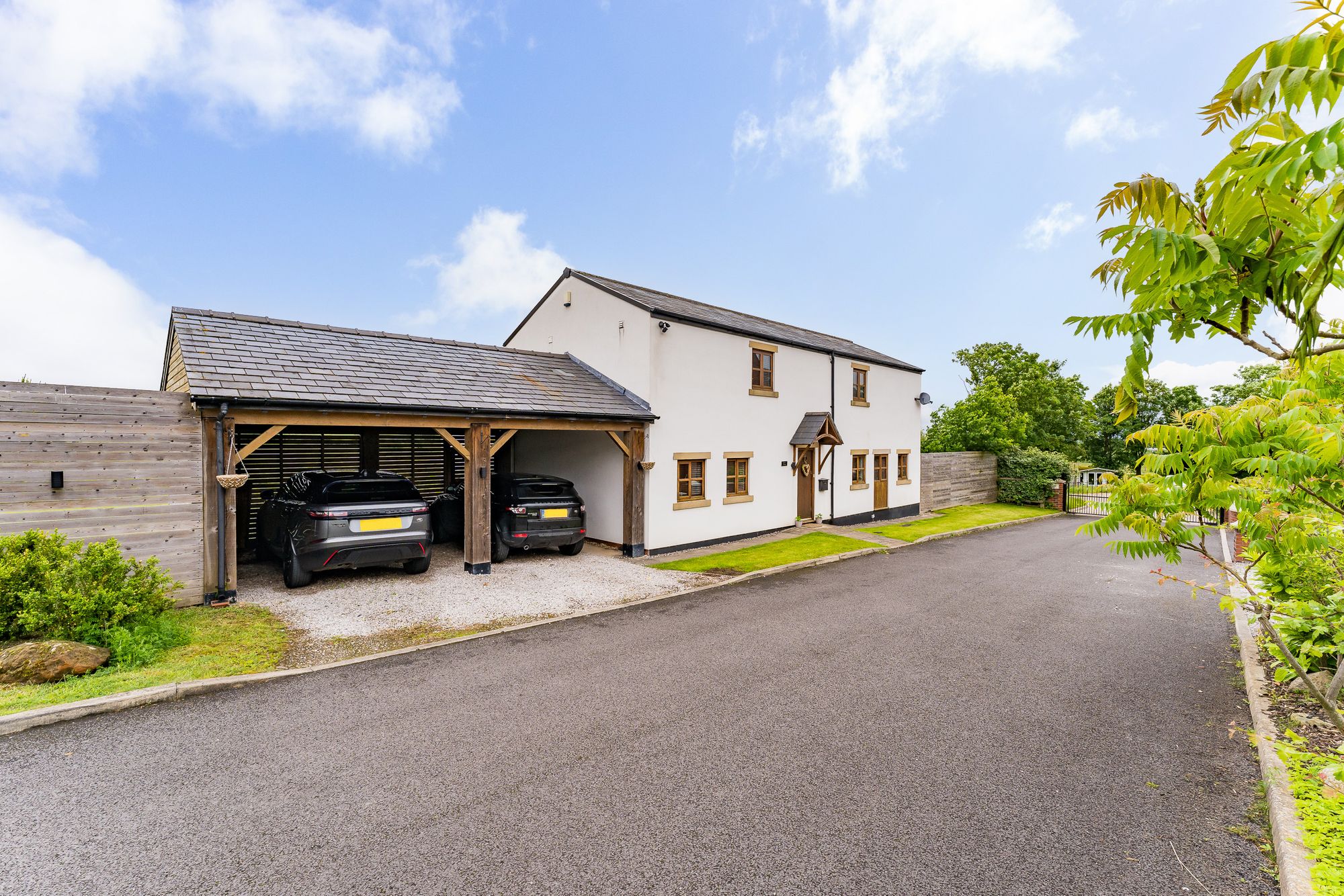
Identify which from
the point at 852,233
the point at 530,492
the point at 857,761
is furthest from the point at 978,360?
the point at 857,761

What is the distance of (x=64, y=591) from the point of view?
18.8 ft

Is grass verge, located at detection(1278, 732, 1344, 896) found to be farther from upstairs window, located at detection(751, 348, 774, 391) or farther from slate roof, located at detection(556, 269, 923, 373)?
upstairs window, located at detection(751, 348, 774, 391)

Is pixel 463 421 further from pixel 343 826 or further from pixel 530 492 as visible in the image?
pixel 343 826

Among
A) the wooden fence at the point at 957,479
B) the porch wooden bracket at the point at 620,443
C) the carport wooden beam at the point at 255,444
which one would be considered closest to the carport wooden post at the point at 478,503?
the porch wooden bracket at the point at 620,443

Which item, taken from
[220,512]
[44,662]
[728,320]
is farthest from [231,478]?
[728,320]

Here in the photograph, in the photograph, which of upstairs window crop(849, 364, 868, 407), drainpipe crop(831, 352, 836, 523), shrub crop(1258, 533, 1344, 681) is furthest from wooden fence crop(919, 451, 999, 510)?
shrub crop(1258, 533, 1344, 681)

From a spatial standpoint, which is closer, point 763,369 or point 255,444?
point 255,444

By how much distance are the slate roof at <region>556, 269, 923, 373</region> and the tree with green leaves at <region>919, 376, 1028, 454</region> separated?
19.6 feet

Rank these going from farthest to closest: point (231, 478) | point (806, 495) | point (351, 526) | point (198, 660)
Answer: point (806, 495), point (351, 526), point (231, 478), point (198, 660)

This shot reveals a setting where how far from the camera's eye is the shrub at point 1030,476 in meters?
24.1

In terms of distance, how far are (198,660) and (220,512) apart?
2922mm

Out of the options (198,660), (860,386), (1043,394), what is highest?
(1043,394)

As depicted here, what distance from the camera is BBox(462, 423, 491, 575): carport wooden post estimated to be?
34.1ft

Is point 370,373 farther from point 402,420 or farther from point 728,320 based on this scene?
point 728,320
